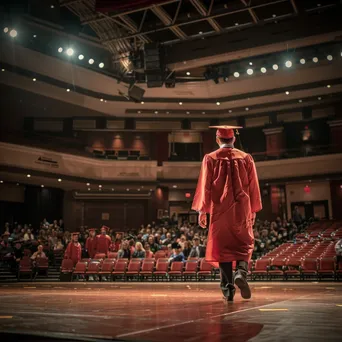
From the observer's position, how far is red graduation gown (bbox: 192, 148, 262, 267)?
174 inches

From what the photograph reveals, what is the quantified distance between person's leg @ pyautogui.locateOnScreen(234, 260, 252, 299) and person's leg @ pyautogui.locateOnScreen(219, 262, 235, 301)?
0.10 metres

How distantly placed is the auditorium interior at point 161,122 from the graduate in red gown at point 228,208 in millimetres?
5953

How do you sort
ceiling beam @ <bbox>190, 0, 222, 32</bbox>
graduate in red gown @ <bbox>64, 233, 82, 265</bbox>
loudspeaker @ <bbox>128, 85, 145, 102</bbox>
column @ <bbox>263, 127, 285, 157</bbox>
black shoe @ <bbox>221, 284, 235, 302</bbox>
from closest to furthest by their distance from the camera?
black shoe @ <bbox>221, 284, 235, 302</bbox> < graduate in red gown @ <bbox>64, 233, 82, 265</bbox> < ceiling beam @ <bbox>190, 0, 222, 32</bbox> < loudspeaker @ <bbox>128, 85, 145, 102</bbox> < column @ <bbox>263, 127, 285, 157</bbox>

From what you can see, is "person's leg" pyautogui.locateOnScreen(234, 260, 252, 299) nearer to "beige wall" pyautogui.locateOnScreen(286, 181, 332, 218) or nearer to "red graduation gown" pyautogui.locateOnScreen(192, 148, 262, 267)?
"red graduation gown" pyautogui.locateOnScreen(192, 148, 262, 267)

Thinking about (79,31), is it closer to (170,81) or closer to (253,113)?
(170,81)

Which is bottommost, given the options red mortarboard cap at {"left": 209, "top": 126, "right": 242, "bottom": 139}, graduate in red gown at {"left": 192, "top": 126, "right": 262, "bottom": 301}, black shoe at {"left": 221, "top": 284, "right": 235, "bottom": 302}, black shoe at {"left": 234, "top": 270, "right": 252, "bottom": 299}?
black shoe at {"left": 221, "top": 284, "right": 235, "bottom": 302}

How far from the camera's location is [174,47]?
62.4 feet

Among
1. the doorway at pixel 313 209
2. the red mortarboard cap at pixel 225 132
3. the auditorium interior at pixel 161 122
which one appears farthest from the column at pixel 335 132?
the red mortarboard cap at pixel 225 132

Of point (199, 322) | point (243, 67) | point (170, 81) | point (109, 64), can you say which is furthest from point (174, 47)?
point (199, 322)

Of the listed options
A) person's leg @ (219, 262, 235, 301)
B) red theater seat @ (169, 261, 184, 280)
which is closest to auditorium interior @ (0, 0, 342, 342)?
red theater seat @ (169, 261, 184, 280)

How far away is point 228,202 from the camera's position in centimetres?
449

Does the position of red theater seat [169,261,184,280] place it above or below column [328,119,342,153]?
below

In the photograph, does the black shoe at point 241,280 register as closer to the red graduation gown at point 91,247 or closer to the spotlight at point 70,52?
the red graduation gown at point 91,247

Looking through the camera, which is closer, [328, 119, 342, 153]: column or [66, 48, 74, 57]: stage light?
[66, 48, 74, 57]: stage light
